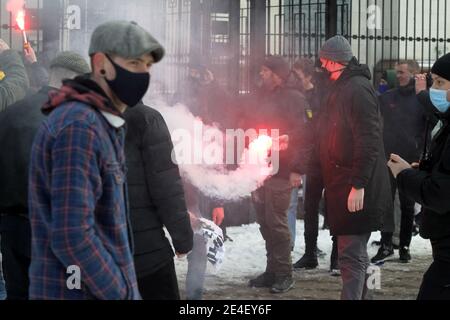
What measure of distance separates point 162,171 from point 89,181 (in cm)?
160

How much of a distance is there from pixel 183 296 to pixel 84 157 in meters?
4.21

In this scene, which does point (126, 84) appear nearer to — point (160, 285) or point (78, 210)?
point (78, 210)

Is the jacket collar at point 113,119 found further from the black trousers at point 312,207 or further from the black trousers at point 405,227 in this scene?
the black trousers at point 405,227

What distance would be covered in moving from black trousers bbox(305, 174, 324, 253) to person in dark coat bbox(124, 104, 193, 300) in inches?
164

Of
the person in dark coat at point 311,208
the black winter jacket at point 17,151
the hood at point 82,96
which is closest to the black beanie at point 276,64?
the person in dark coat at point 311,208

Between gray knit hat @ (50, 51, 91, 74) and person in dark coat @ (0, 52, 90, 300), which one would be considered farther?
gray knit hat @ (50, 51, 91, 74)

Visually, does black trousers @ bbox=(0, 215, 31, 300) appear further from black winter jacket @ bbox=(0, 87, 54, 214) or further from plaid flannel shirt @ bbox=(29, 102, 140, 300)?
plaid flannel shirt @ bbox=(29, 102, 140, 300)

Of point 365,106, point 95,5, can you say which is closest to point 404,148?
point 365,106

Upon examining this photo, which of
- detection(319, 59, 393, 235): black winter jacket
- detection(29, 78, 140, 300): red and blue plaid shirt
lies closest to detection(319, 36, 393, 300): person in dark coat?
detection(319, 59, 393, 235): black winter jacket

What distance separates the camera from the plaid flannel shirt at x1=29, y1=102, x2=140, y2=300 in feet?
9.68

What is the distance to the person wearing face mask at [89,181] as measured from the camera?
2.96 m

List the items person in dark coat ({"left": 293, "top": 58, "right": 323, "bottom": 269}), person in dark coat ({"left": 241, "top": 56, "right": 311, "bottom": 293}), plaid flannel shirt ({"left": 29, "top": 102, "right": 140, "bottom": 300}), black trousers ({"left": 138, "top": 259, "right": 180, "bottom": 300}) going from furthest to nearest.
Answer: person in dark coat ({"left": 293, "top": 58, "right": 323, "bottom": 269})
person in dark coat ({"left": 241, "top": 56, "right": 311, "bottom": 293})
black trousers ({"left": 138, "top": 259, "right": 180, "bottom": 300})
plaid flannel shirt ({"left": 29, "top": 102, "right": 140, "bottom": 300})

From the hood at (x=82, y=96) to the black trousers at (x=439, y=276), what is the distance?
2.06 metres

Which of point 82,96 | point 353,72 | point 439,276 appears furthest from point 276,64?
point 82,96
